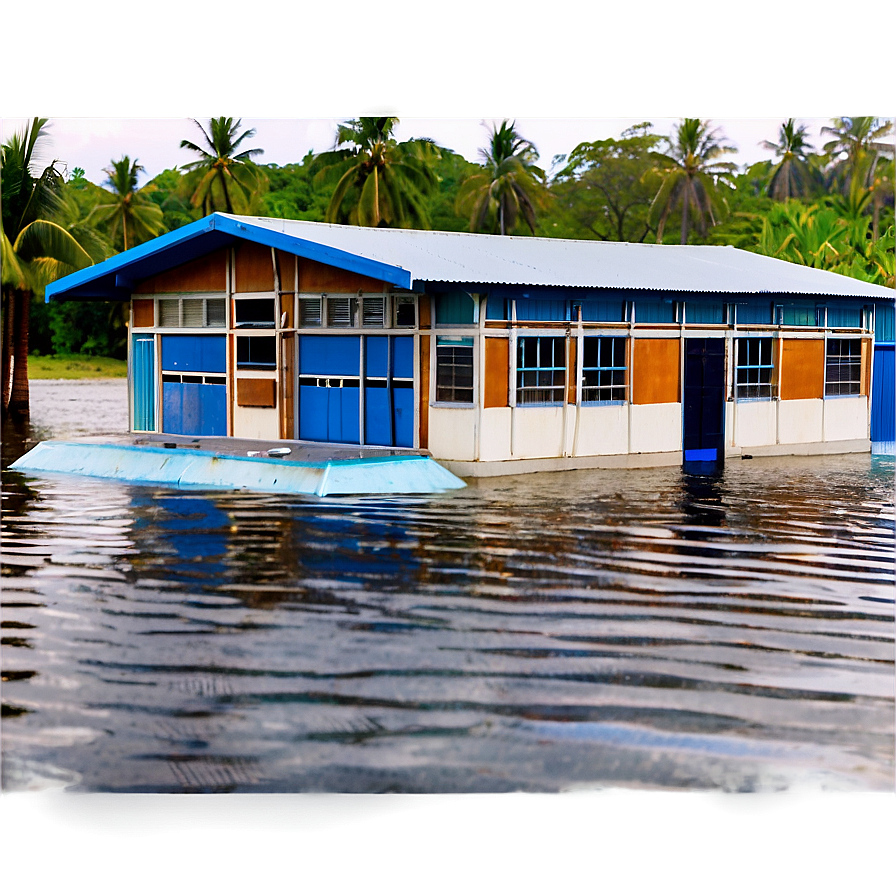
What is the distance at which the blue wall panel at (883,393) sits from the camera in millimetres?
23750

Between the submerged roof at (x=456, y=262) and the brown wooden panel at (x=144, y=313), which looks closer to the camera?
the submerged roof at (x=456, y=262)

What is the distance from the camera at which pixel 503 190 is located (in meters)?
49.4

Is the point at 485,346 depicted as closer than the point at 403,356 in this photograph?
Yes

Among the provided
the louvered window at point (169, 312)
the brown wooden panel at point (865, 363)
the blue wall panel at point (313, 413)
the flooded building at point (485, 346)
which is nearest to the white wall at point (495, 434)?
the flooded building at point (485, 346)

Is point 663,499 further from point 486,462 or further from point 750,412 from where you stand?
point 750,412

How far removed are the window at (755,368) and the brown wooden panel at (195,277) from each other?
8175 millimetres

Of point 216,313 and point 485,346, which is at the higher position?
point 216,313

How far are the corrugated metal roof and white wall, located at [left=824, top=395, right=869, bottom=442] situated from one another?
6.08 ft

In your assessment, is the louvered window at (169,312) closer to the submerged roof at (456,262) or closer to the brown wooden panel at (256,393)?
the submerged roof at (456,262)

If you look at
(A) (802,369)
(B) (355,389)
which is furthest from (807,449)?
(B) (355,389)

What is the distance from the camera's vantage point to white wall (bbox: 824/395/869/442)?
22.5 meters

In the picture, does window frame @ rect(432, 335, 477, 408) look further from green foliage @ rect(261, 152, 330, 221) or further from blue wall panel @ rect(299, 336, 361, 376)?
green foliage @ rect(261, 152, 330, 221)

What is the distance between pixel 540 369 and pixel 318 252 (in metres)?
3.42

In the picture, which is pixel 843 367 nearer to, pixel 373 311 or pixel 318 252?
pixel 373 311
